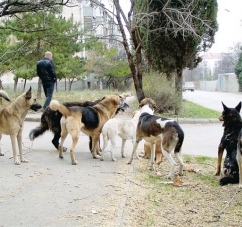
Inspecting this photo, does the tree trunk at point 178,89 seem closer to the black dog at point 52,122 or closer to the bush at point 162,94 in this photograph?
the bush at point 162,94

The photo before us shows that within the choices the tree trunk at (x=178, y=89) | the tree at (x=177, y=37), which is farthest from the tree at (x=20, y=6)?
the tree trunk at (x=178, y=89)

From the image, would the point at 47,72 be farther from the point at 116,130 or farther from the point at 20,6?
the point at 20,6

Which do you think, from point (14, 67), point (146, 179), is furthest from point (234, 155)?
point (14, 67)

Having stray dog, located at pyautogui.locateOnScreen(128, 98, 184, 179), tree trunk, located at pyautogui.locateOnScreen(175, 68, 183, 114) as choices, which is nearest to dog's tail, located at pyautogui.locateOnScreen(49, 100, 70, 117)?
stray dog, located at pyautogui.locateOnScreen(128, 98, 184, 179)

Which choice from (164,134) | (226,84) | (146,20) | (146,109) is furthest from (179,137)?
(226,84)

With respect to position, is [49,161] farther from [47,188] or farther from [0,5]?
[0,5]

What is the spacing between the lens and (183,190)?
228 inches

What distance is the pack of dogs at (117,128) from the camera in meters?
6.38

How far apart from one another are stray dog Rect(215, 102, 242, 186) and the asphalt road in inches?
67.3

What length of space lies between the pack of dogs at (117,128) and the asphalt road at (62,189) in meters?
0.37

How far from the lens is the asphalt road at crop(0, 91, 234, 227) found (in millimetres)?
4418

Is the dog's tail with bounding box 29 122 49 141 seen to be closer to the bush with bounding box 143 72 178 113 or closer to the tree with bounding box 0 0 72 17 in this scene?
the tree with bounding box 0 0 72 17

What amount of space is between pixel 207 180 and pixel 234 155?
0.67 m

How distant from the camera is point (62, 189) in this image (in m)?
5.68
